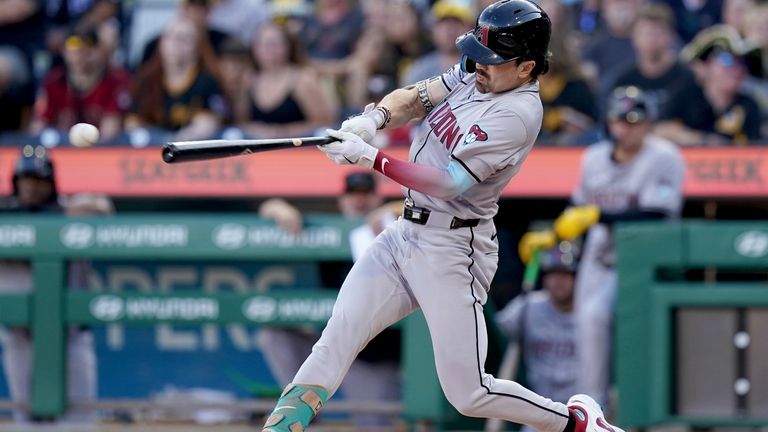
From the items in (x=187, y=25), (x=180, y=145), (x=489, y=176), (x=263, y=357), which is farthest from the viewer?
(x=187, y=25)

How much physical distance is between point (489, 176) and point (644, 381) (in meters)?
2.42

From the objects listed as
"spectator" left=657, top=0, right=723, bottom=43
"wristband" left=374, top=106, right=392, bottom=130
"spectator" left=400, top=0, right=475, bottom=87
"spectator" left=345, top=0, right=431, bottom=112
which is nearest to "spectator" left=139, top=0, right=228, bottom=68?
"spectator" left=345, top=0, right=431, bottom=112

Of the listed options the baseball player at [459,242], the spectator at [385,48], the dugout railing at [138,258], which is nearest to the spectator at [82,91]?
the spectator at [385,48]

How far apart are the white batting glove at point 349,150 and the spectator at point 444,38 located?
11.3 ft

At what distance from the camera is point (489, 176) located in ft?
14.8

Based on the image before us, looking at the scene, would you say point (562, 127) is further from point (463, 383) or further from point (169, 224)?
point (463, 383)

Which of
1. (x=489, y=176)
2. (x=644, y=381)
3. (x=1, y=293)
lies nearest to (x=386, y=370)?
(x=644, y=381)

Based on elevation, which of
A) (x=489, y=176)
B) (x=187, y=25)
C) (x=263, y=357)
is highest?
(x=187, y=25)

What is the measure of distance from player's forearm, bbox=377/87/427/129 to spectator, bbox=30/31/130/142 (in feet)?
12.8

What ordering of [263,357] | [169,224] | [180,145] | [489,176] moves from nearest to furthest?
[180,145]
[489,176]
[169,224]
[263,357]

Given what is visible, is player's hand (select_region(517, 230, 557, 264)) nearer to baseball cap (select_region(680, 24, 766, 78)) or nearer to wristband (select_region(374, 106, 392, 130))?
baseball cap (select_region(680, 24, 766, 78))

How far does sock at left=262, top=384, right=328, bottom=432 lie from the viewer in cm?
445

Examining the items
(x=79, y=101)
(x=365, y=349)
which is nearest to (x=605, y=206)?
(x=365, y=349)

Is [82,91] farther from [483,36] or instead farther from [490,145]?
[490,145]
